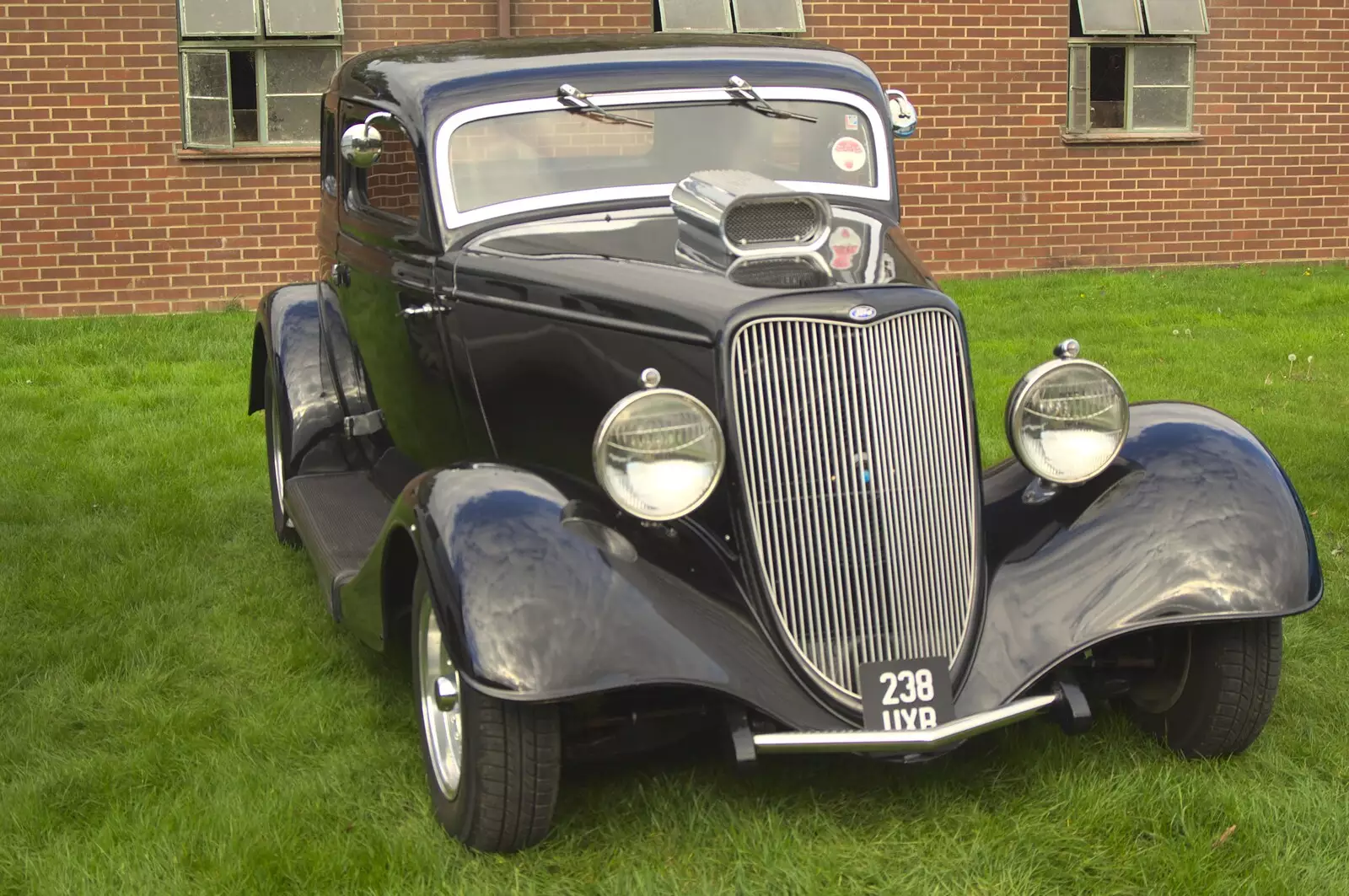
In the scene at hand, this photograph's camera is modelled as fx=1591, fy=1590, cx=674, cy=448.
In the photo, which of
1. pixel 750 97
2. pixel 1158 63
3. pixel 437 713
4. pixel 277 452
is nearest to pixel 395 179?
pixel 750 97

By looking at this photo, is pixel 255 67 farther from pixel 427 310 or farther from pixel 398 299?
pixel 427 310

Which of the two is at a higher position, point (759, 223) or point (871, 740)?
point (759, 223)

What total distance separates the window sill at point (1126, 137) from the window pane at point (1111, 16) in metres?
0.79

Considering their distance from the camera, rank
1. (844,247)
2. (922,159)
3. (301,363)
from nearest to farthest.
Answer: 1. (844,247)
2. (301,363)
3. (922,159)

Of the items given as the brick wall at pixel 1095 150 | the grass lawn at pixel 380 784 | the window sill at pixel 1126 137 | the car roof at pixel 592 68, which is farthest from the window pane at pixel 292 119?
the car roof at pixel 592 68

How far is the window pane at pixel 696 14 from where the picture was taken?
37.8 feet

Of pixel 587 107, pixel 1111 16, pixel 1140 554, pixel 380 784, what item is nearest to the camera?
pixel 1140 554

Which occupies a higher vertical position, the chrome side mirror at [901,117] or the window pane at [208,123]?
the window pane at [208,123]

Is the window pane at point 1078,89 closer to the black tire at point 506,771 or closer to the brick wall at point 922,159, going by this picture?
the brick wall at point 922,159

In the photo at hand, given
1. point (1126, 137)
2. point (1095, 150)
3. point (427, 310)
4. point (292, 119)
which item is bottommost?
point (427, 310)

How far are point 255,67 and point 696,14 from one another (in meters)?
3.17

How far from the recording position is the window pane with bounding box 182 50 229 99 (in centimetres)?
1095

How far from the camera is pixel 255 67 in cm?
1109

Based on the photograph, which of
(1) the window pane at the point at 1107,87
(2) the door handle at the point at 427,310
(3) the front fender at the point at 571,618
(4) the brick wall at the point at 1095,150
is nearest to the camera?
(3) the front fender at the point at 571,618
